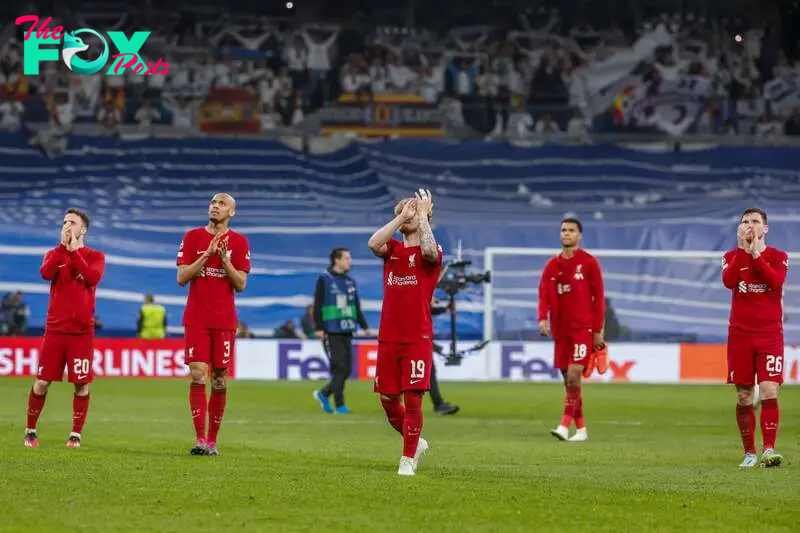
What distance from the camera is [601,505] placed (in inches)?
382

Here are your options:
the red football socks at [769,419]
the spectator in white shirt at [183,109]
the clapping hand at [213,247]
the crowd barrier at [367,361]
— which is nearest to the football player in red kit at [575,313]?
the red football socks at [769,419]

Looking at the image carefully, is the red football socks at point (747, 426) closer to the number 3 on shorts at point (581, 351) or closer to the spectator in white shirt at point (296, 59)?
the number 3 on shorts at point (581, 351)

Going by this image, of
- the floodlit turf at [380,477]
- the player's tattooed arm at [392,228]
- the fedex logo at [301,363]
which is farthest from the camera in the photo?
the fedex logo at [301,363]

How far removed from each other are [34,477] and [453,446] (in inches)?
213

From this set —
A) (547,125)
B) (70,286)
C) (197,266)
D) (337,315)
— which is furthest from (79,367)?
(547,125)

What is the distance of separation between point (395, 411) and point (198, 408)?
2.11 m

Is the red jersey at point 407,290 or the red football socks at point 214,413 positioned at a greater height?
the red jersey at point 407,290

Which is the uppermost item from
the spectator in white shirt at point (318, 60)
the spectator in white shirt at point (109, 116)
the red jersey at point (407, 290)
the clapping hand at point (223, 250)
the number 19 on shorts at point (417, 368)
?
the spectator in white shirt at point (318, 60)

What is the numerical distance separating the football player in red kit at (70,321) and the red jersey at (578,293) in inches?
213

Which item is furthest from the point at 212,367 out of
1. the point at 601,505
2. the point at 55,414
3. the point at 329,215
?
the point at 329,215

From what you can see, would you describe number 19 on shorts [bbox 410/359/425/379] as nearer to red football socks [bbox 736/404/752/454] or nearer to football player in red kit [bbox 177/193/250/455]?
football player in red kit [bbox 177/193/250/455]

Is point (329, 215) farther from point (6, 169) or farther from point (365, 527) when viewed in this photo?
point (365, 527)

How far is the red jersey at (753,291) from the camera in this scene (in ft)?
43.4

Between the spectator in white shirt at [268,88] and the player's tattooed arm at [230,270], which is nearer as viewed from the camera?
the player's tattooed arm at [230,270]
